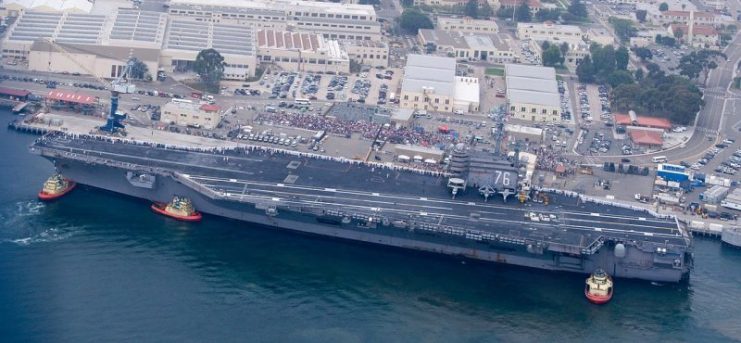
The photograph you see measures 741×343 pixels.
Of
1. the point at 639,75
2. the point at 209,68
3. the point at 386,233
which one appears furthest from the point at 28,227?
the point at 639,75

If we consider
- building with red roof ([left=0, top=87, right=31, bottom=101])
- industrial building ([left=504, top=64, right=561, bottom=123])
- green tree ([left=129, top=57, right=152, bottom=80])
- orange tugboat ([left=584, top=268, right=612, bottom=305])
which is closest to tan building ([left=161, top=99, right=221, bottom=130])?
green tree ([left=129, top=57, right=152, bottom=80])

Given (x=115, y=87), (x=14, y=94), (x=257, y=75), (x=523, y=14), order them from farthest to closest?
1. (x=523, y=14)
2. (x=257, y=75)
3. (x=14, y=94)
4. (x=115, y=87)

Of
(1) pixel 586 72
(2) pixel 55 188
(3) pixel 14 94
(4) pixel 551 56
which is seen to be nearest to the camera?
(2) pixel 55 188

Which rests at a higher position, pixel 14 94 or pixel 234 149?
pixel 14 94

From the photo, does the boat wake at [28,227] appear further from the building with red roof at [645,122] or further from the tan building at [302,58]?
the building with red roof at [645,122]

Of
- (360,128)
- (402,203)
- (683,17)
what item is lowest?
(402,203)

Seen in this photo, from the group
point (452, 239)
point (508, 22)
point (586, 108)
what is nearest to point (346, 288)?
point (452, 239)

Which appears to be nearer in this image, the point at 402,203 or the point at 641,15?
the point at 402,203

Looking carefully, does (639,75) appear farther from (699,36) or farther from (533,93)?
(699,36)
